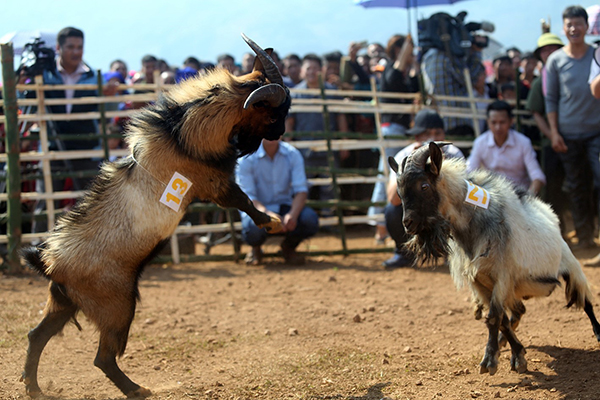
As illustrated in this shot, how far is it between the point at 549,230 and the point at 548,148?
4215mm

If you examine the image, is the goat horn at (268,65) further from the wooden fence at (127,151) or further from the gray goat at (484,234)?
the wooden fence at (127,151)

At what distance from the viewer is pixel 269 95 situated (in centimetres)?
366

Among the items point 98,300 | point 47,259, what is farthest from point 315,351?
point 47,259

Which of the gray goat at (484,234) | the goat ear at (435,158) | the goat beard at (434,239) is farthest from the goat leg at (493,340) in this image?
the goat ear at (435,158)

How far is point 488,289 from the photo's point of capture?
4.21 m

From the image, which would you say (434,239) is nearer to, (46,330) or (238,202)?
(238,202)

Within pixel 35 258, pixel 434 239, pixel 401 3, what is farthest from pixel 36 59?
pixel 434 239

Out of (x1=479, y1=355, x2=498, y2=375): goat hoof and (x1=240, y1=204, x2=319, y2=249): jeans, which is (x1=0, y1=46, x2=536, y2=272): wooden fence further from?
(x1=479, y1=355, x2=498, y2=375): goat hoof

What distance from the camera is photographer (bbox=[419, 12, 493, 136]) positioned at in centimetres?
841

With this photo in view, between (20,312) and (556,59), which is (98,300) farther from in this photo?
(556,59)

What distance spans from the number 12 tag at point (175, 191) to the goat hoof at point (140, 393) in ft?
3.74

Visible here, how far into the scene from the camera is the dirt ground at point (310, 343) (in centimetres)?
384

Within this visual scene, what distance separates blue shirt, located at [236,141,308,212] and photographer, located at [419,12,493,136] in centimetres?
236

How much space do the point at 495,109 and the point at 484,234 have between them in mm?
3422
